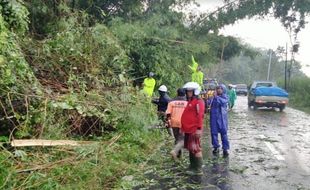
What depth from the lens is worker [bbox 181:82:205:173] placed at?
8469mm

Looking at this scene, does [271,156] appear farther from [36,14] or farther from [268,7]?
[268,7]

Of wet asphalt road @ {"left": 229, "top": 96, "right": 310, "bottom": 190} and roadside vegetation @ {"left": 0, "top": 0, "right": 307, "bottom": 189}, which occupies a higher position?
roadside vegetation @ {"left": 0, "top": 0, "right": 307, "bottom": 189}

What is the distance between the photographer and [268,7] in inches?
1120

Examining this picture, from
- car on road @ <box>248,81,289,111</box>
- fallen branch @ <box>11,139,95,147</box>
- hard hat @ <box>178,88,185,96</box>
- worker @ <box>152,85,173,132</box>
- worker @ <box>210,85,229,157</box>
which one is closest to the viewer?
fallen branch @ <box>11,139,95,147</box>

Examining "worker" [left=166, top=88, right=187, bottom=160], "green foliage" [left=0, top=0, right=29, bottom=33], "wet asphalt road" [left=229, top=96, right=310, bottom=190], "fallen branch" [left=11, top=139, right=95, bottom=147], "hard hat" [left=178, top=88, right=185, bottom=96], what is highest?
"green foliage" [left=0, top=0, right=29, bottom=33]

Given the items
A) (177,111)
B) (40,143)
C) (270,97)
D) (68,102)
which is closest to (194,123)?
(177,111)

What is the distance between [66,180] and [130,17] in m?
15.3

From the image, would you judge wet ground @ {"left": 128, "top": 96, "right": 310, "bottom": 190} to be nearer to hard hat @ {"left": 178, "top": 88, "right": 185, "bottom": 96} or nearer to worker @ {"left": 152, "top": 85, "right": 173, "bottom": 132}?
worker @ {"left": 152, "top": 85, "right": 173, "bottom": 132}

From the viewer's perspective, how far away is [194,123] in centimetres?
850

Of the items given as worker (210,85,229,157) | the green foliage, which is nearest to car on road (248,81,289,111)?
worker (210,85,229,157)

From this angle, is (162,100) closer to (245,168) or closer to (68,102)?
(68,102)

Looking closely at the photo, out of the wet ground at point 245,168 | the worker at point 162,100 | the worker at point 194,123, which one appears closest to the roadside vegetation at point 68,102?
the worker at point 162,100

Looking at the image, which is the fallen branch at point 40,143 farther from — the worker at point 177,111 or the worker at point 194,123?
the worker at point 177,111

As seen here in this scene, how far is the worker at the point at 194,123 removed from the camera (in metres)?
8.47
